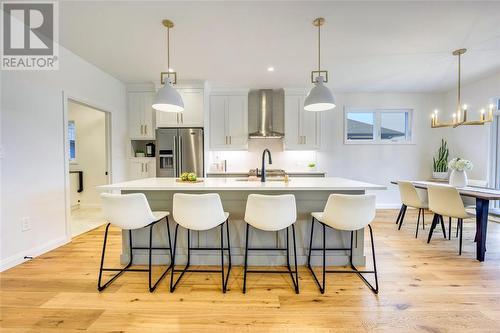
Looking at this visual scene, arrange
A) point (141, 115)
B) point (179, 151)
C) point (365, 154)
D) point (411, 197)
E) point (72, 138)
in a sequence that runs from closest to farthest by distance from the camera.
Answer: point (411, 197)
point (179, 151)
point (141, 115)
point (365, 154)
point (72, 138)

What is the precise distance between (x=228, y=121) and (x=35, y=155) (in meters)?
3.05

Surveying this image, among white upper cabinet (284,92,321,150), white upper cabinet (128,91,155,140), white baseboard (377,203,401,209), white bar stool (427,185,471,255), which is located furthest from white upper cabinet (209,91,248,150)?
white baseboard (377,203,401,209)

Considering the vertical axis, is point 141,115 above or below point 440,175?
above

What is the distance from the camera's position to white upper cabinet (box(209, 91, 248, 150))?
4.71 metres

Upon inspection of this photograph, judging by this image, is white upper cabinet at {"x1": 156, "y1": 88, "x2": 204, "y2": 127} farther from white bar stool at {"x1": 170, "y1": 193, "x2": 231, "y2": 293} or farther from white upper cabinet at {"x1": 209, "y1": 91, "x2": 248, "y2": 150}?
white bar stool at {"x1": 170, "y1": 193, "x2": 231, "y2": 293}

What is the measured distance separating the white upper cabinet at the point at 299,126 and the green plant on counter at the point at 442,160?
2544mm

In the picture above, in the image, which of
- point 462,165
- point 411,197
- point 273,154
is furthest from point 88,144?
point 462,165

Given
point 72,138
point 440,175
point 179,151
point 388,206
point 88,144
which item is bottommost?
point 388,206

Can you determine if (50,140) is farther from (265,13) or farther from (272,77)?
(272,77)

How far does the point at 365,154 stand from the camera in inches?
198

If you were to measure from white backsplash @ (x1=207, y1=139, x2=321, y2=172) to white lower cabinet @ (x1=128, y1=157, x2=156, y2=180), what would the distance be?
127 centimetres

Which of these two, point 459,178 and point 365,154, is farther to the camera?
point 365,154

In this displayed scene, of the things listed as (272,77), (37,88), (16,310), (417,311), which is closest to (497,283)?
(417,311)

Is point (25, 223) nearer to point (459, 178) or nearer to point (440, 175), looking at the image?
point (459, 178)
